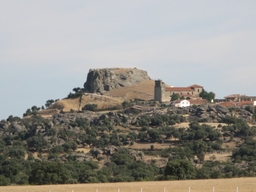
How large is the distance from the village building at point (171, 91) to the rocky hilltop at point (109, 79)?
16.8 m

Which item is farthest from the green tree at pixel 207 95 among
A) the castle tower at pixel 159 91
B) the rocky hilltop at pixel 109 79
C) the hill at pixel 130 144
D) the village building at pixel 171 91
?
the rocky hilltop at pixel 109 79

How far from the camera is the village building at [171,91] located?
5955 inches

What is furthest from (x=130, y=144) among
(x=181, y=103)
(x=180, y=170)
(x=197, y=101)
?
(x=180, y=170)

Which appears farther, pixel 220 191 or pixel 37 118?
pixel 37 118

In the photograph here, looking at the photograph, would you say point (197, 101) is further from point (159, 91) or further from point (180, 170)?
point (180, 170)

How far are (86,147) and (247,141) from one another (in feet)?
75.6

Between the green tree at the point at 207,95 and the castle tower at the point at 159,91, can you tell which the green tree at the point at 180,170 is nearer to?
the green tree at the point at 207,95

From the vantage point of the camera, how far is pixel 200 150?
307ft

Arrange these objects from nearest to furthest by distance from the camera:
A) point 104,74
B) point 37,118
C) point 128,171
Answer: point 128,171
point 37,118
point 104,74

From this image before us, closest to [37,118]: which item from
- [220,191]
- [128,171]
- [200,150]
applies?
[200,150]

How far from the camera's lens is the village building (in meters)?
151

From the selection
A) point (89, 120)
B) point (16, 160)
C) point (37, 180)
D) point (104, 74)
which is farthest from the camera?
point (104, 74)

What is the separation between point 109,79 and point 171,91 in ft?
68.7

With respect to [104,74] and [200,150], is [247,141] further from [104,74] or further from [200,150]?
[104,74]
